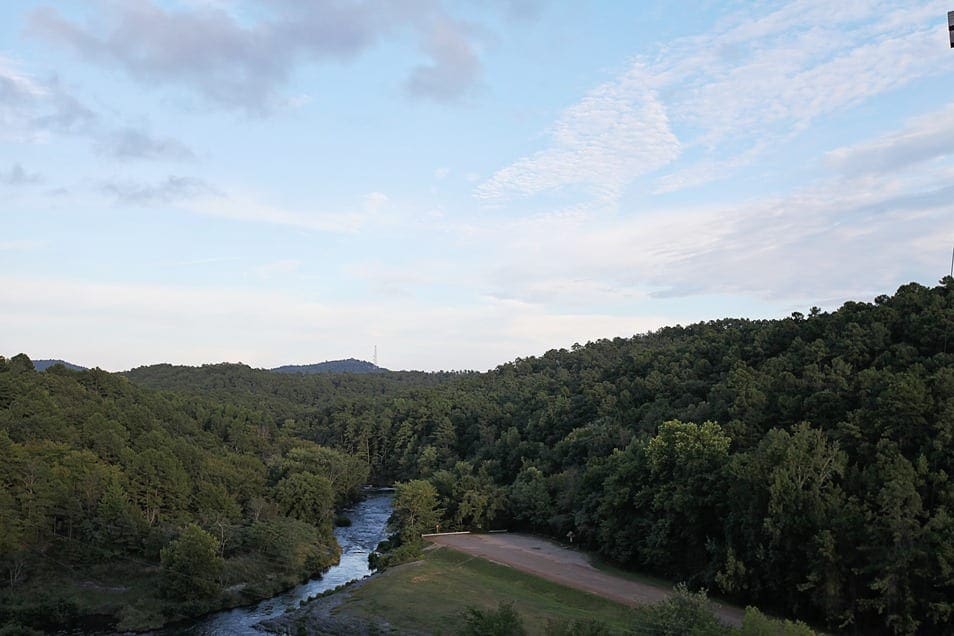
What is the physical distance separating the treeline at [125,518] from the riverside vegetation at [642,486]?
18 cm

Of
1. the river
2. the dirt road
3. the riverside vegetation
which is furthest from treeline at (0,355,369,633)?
the dirt road

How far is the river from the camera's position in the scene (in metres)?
42.6

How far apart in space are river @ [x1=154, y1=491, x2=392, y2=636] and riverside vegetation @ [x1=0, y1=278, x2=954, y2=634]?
5.25ft

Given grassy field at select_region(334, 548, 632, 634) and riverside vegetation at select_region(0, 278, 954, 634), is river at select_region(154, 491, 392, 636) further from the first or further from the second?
grassy field at select_region(334, 548, 632, 634)

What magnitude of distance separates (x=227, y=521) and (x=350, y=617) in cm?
2088

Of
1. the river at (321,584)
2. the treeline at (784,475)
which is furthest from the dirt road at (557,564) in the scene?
the river at (321,584)

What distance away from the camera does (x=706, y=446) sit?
155 feet

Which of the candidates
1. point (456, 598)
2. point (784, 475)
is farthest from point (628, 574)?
point (784, 475)

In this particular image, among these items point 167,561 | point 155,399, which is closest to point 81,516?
point 167,561

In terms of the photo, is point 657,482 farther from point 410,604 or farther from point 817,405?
point 410,604

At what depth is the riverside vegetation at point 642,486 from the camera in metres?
35.8

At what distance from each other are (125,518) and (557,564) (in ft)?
106

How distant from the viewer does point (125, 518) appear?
169ft

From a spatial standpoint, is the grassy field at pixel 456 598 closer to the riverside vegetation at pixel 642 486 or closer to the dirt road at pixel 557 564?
the dirt road at pixel 557 564
